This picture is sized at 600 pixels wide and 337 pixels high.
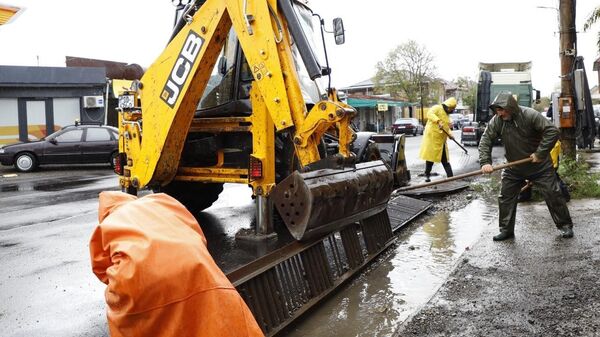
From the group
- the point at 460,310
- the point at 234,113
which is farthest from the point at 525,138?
the point at 234,113

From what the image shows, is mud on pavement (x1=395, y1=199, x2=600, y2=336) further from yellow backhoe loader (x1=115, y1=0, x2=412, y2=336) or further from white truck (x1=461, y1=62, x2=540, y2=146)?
white truck (x1=461, y1=62, x2=540, y2=146)

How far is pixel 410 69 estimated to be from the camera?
59562 mm

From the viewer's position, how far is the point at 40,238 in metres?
7.01

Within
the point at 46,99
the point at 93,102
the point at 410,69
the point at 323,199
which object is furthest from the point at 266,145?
the point at 410,69

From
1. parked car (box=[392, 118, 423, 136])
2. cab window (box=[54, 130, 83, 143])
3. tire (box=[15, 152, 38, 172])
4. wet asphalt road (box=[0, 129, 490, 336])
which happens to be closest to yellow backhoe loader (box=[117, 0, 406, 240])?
wet asphalt road (box=[0, 129, 490, 336])

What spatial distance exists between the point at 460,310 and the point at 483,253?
177cm

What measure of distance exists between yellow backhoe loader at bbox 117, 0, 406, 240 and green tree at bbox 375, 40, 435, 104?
53931 mm

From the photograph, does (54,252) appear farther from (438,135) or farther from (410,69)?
(410,69)

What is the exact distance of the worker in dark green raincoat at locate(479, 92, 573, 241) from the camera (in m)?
6.10

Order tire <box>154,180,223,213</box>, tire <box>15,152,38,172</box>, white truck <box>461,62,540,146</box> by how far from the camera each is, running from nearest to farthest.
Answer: tire <box>154,180,223,213</box>
tire <box>15,152,38,172</box>
white truck <box>461,62,540,146</box>

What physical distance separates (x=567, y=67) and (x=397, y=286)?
24.8 feet

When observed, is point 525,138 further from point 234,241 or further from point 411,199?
point 234,241

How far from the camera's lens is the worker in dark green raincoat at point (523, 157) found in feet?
20.0

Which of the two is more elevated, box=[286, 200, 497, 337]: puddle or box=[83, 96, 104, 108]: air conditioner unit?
box=[83, 96, 104, 108]: air conditioner unit
